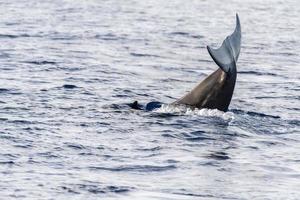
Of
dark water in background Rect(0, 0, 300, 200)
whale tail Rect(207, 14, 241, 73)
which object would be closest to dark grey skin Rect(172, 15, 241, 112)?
whale tail Rect(207, 14, 241, 73)

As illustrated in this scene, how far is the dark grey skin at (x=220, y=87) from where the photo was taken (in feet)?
65.0

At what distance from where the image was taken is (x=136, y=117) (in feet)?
65.8

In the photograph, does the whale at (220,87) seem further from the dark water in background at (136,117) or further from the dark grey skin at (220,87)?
the dark water in background at (136,117)

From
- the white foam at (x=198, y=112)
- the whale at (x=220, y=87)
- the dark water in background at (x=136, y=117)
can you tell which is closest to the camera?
the dark water in background at (x=136, y=117)

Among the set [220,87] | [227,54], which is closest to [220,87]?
Result: [220,87]

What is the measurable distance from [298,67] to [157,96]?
295 inches

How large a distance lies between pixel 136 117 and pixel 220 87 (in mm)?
1709

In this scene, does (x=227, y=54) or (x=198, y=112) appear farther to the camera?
(x=198, y=112)

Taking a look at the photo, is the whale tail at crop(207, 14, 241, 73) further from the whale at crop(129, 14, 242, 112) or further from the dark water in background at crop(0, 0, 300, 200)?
the dark water in background at crop(0, 0, 300, 200)

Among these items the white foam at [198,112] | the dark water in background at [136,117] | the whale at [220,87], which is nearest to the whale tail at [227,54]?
the whale at [220,87]

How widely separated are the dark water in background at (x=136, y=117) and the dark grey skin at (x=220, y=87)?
0.22 m

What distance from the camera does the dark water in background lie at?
15.2 meters

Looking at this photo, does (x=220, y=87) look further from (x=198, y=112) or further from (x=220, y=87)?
(x=198, y=112)

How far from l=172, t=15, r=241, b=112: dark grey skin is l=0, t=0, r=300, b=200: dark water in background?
0.22m
